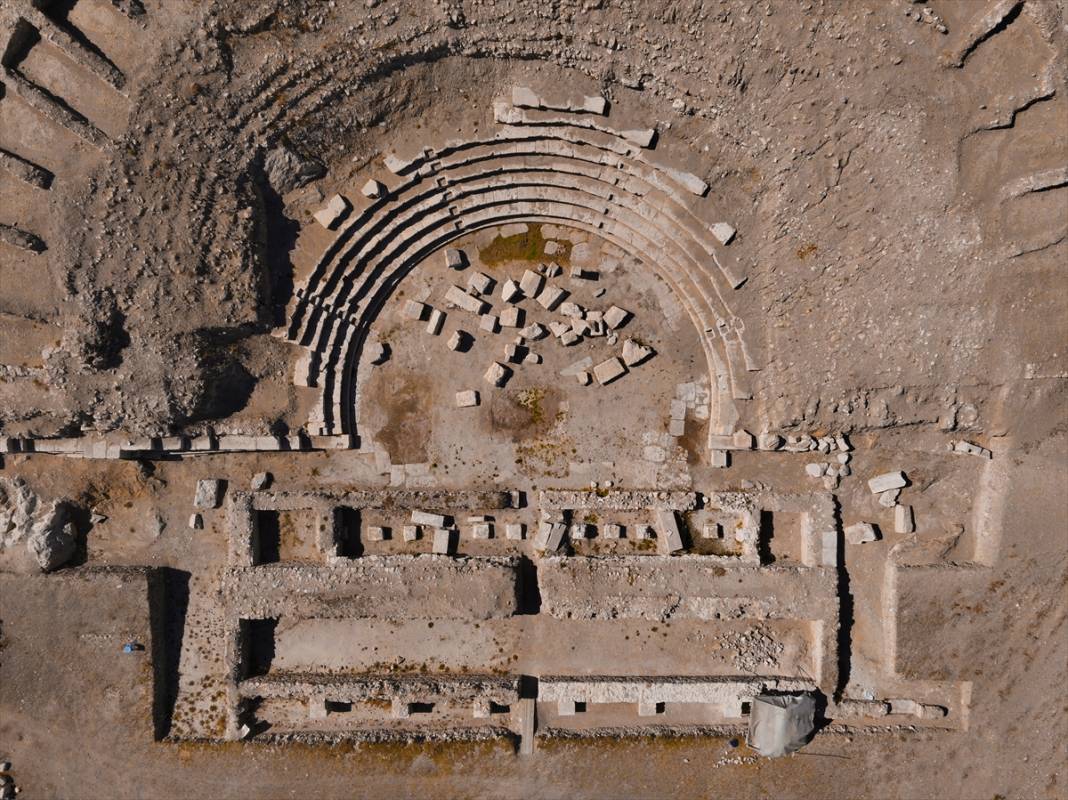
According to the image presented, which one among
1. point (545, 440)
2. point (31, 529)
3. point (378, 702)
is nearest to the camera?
point (31, 529)

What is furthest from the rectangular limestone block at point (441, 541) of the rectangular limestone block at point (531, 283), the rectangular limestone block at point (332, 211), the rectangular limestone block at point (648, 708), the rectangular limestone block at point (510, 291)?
the rectangular limestone block at point (332, 211)

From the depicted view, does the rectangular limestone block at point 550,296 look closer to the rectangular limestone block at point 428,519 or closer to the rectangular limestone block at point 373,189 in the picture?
the rectangular limestone block at point 373,189

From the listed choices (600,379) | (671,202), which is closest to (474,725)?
(600,379)

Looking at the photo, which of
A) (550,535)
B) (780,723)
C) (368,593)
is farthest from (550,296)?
(780,723)

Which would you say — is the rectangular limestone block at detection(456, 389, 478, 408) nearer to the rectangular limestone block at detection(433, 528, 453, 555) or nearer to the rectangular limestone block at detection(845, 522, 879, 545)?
the rectangular limestone block at detection(433, 528, 453, 555)

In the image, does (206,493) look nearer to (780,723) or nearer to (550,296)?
(550,296)

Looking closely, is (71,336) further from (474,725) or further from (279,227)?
(474,725)
